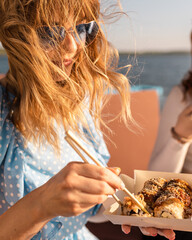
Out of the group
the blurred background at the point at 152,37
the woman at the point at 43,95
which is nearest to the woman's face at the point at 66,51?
the woman at the point at 43,95

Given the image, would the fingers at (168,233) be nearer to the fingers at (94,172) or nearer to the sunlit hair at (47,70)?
the fingers at (94,172)

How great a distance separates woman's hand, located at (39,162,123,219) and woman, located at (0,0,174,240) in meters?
0.01

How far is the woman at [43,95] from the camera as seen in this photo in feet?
2.47

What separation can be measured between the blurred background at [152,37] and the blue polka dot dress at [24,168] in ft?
1.07

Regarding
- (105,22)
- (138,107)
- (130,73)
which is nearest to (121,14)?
(105,22)

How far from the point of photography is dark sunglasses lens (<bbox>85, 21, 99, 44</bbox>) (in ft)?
3.18

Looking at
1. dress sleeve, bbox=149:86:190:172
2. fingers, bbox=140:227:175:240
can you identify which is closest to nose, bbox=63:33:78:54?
fingers, bbox=140:227:175:240

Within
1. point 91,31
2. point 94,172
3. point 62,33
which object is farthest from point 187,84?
point 94,172

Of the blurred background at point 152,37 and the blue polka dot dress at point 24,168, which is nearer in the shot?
the blue polka dot dress at point 24,168

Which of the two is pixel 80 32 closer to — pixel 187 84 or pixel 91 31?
pixel 91 31

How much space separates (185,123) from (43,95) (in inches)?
26.3

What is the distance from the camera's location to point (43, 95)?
3.11 feet

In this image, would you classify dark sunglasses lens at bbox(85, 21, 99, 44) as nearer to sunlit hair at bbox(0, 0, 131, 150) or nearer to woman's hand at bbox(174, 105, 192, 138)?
sunlit hair at bbox(0, 0, 131, 150)

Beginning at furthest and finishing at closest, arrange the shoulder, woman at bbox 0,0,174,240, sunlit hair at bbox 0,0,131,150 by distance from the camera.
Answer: the shoulder < sunlit hair at bbox 0,0,131,150 < woman at bbox 0,0,174,240
